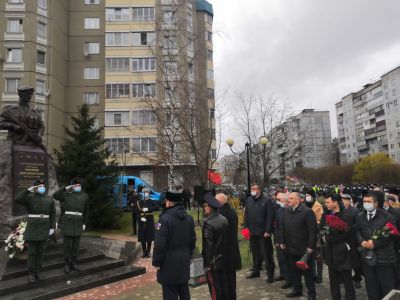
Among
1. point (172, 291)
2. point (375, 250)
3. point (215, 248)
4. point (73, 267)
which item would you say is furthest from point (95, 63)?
point (375, 250)

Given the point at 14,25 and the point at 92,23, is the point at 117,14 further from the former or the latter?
the point at 14,25

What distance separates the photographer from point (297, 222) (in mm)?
6695

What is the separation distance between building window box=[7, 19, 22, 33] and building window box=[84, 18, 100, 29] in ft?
27.5

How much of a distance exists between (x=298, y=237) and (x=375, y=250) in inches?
59.3

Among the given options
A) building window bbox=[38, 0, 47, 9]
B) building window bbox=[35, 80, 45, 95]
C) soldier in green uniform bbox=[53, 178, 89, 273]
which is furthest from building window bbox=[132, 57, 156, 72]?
soldier in green uniform bbox=[53, 178, 89, 273]

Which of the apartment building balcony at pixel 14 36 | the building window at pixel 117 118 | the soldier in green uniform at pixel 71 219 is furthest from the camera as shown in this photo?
the building window at pixel 117 118

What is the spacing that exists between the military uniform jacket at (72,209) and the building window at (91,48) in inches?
1501

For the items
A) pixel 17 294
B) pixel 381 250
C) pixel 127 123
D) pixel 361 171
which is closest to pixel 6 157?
pixel 17 294

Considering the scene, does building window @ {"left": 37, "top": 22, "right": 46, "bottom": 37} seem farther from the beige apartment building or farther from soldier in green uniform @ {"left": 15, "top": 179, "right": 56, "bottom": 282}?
soldier in green uniform @ {"left": 15, "top": 179, "right": 56, "bottom": 282}

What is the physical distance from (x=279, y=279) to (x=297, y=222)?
2.09 meters

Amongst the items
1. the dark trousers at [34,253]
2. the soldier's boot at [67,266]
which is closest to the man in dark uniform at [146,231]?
the soldier's boot at [67,266]

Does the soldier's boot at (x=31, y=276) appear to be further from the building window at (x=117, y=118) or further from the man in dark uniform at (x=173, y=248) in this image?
the building window at (x=117, y=118)

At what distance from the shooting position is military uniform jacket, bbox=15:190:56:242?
25.3ft

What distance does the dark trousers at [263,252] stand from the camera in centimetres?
800
